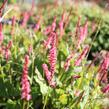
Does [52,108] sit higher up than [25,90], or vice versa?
[25,90]

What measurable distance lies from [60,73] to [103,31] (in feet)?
14.2

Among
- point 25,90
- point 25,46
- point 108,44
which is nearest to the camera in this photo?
point 25,90

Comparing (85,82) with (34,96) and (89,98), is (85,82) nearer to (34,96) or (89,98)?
(89,98)

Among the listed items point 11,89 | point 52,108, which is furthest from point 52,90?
point 11,89

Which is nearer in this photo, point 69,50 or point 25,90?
point 25,90

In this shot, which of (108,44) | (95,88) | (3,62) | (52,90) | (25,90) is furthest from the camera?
(108,44)

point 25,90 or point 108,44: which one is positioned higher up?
point 25,90

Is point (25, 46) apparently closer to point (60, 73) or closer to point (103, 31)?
point (60, 73)

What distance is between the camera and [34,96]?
3428mm

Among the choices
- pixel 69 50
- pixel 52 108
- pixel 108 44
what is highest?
pixel 69 50

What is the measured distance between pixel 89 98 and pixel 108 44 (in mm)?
4339

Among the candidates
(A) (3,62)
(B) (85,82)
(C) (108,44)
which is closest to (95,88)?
(B) (85,82)

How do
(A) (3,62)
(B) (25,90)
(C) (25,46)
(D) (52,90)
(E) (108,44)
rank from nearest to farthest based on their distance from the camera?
1. (B) (25,90)
2. (D) (52,90)
3. (A) (3,62)
4. (C) (25,46)
5. (E) (108,44)

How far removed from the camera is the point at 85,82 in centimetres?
362
